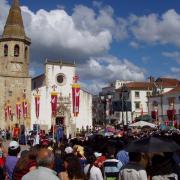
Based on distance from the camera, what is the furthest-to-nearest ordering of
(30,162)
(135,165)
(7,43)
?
(7,43)
(30,162)
(135,165)

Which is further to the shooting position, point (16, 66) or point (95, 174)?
point (16, 66)

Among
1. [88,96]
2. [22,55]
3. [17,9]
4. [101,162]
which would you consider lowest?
[101,162]

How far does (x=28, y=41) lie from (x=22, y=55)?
229 cm

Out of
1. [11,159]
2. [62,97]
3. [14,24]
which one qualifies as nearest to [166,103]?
[62,97]

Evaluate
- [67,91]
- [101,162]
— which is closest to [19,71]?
[67,91]

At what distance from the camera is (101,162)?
27.1 ft

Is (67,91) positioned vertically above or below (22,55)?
below

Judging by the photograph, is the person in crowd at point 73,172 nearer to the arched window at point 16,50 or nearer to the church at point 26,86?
the church at point 26,86

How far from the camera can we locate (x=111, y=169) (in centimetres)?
786

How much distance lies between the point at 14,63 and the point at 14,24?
5.40 metres

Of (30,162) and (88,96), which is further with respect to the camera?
(88,96)

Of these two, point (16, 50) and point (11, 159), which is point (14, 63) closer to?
point (16, 50)

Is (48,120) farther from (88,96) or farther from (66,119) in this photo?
(88,96)

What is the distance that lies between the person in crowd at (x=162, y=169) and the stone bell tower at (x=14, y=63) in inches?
1878
